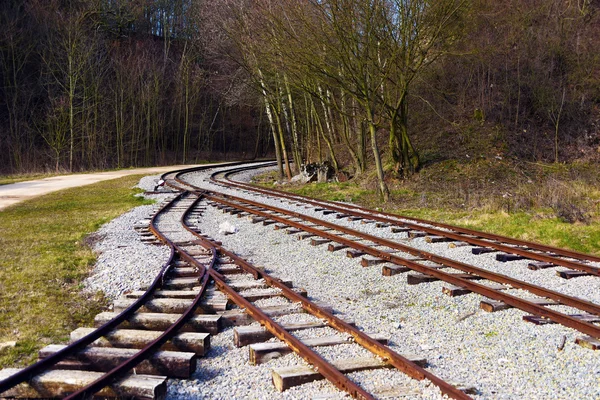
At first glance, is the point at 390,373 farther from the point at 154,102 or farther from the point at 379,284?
the point at 154,102

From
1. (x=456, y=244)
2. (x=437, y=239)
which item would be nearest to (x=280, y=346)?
(x=456, y=244)

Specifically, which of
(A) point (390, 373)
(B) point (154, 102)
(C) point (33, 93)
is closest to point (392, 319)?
(A) point (390, 373)

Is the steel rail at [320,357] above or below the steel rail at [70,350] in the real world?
below

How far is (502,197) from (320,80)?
22.9 ft

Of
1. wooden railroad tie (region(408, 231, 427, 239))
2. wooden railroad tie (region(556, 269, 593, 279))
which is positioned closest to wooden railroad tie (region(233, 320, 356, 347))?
wooden railroad tie (region(556, 269, 593, 279))

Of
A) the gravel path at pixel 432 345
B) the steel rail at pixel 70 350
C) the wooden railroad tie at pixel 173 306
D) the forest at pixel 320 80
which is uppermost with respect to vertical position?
the forest at pixel 320 80

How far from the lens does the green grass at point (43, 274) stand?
590 centimetres

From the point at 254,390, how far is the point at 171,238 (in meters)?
7.12

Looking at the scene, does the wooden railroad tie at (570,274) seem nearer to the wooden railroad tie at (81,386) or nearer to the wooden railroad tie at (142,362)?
the wooden railroad tie at (142,362)

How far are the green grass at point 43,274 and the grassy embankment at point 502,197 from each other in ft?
27.7

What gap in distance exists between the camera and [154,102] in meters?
52.1

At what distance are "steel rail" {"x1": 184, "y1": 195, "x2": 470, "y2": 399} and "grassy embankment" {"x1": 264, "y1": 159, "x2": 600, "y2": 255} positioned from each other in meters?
6.67

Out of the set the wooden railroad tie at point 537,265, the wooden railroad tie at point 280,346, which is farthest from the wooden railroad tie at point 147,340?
the wooden railroad tie at point 537,265

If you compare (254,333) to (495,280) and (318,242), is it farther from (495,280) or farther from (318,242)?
(318,242)
